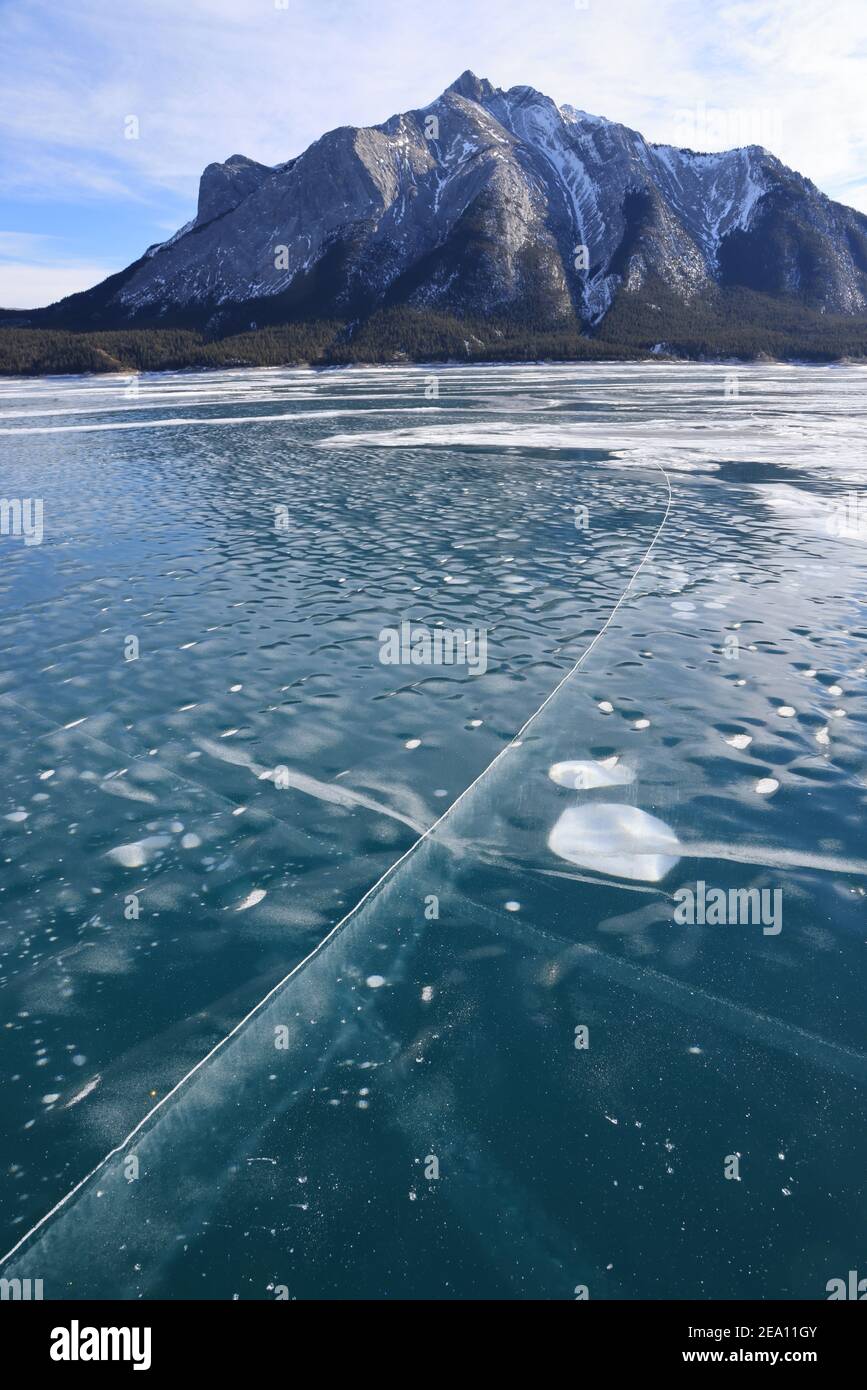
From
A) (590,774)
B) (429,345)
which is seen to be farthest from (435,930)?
(429,345)

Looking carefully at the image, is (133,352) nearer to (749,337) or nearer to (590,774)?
(749,337)

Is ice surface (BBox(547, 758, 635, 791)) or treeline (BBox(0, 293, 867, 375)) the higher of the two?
treeline (BBox(0, 293, 867, 375))

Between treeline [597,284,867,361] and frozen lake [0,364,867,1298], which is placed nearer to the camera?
frozen lake [0,364,867,1298]

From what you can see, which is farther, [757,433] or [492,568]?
[757,433]

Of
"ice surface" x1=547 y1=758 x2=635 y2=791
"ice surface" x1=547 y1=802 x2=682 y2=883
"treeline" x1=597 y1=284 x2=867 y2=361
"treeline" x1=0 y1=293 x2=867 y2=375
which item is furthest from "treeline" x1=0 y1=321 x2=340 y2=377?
"ice surface" x1=547 y1=802 x2=682 y2=883

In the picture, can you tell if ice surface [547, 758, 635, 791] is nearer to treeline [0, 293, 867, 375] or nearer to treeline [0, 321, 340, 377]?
treeline [0, 321, 340, 377]

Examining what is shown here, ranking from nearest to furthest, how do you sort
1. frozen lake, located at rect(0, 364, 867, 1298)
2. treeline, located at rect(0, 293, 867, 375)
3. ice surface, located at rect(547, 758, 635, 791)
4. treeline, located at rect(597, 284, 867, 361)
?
frozen lake, located at rect(0, 364, 867, 1298) → ice surface, located at rect(547, 758, 635, 791) → treeline, located at rect(0, 293, 867, 375) → treeline, located at rect(597, 284, 867, 361)
